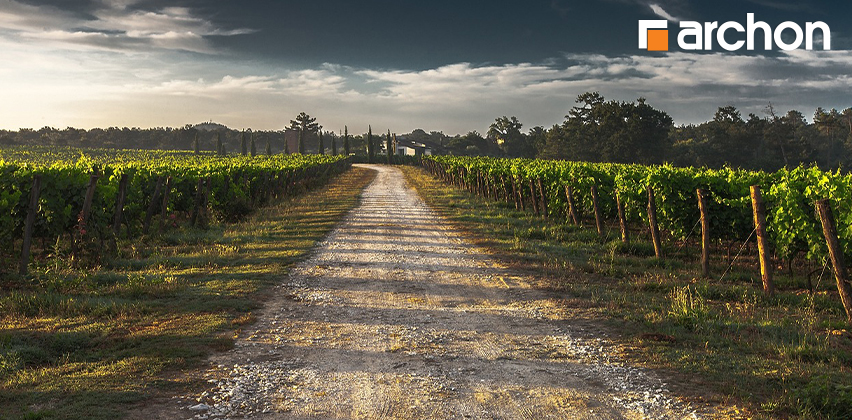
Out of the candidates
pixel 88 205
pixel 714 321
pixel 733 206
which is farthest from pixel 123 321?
pixel 733 206

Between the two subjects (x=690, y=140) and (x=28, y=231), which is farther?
(x=690, y=140)

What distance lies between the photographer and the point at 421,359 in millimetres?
6176

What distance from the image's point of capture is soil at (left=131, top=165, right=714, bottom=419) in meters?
4.98

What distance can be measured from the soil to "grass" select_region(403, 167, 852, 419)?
548 mm

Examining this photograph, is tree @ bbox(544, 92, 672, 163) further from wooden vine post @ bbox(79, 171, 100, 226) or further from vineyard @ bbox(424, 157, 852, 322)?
wooden vine post @ bbox(79, 171, 100, 226)

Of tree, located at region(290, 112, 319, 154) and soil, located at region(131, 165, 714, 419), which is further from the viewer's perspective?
tree, located at region(290, 112, 319, 154)

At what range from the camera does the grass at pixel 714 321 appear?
5.38m

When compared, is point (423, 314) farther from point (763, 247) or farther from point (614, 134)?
point (614, 134)

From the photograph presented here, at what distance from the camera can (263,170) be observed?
91.5 ft

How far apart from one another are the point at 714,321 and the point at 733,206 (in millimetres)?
6064

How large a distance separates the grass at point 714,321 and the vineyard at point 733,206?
23.5 inches

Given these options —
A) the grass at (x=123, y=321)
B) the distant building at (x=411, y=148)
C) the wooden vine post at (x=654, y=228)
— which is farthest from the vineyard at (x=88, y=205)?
the distant building at (x=411, y=148)

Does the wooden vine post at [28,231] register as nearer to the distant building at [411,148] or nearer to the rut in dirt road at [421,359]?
the rut in dirt road at [421,359]

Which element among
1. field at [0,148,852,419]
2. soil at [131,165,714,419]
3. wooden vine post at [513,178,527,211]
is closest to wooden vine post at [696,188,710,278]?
field at [0,148,852,419]
